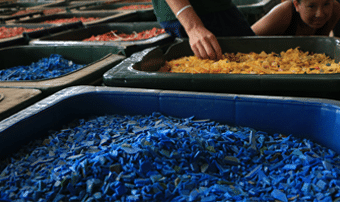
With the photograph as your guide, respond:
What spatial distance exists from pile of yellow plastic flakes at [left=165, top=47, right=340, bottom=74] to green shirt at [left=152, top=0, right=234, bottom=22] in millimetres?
319

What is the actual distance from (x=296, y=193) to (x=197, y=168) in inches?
9.8

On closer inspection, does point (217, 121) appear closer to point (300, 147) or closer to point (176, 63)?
point (300, 147)

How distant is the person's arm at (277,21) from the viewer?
1.88 m

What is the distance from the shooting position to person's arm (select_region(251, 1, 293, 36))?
6.15 ft

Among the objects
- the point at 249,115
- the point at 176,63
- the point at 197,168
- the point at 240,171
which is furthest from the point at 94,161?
the point at 176,63

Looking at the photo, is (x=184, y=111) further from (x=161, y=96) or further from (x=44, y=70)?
(x=44, y=70)

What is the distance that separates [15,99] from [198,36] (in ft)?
2.82

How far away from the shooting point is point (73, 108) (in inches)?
43.9

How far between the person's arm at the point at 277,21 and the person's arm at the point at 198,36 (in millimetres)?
660

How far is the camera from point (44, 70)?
1.83 metres

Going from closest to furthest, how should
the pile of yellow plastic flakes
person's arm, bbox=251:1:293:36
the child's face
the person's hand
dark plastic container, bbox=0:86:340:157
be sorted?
dark plastic container, bbox=0:86:340:157, the pile of yellow plastic flakes, the person's hand, the child's face, person's arm, bbox=251:1:293:36

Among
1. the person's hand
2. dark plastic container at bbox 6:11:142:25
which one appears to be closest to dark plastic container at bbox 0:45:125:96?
the person's hand

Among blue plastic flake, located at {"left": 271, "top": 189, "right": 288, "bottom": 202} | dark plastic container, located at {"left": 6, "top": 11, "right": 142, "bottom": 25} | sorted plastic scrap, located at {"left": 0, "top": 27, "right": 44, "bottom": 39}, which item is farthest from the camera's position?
dark plastic container, located at {"left": 6, "top": 11, "right": 142, "bottom": 25}

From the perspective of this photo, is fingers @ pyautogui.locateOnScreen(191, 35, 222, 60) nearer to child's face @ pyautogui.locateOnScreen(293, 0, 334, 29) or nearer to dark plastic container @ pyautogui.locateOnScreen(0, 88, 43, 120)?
child's face @ pyautogui.locateOnScreen(293, 0, 334, 29)
